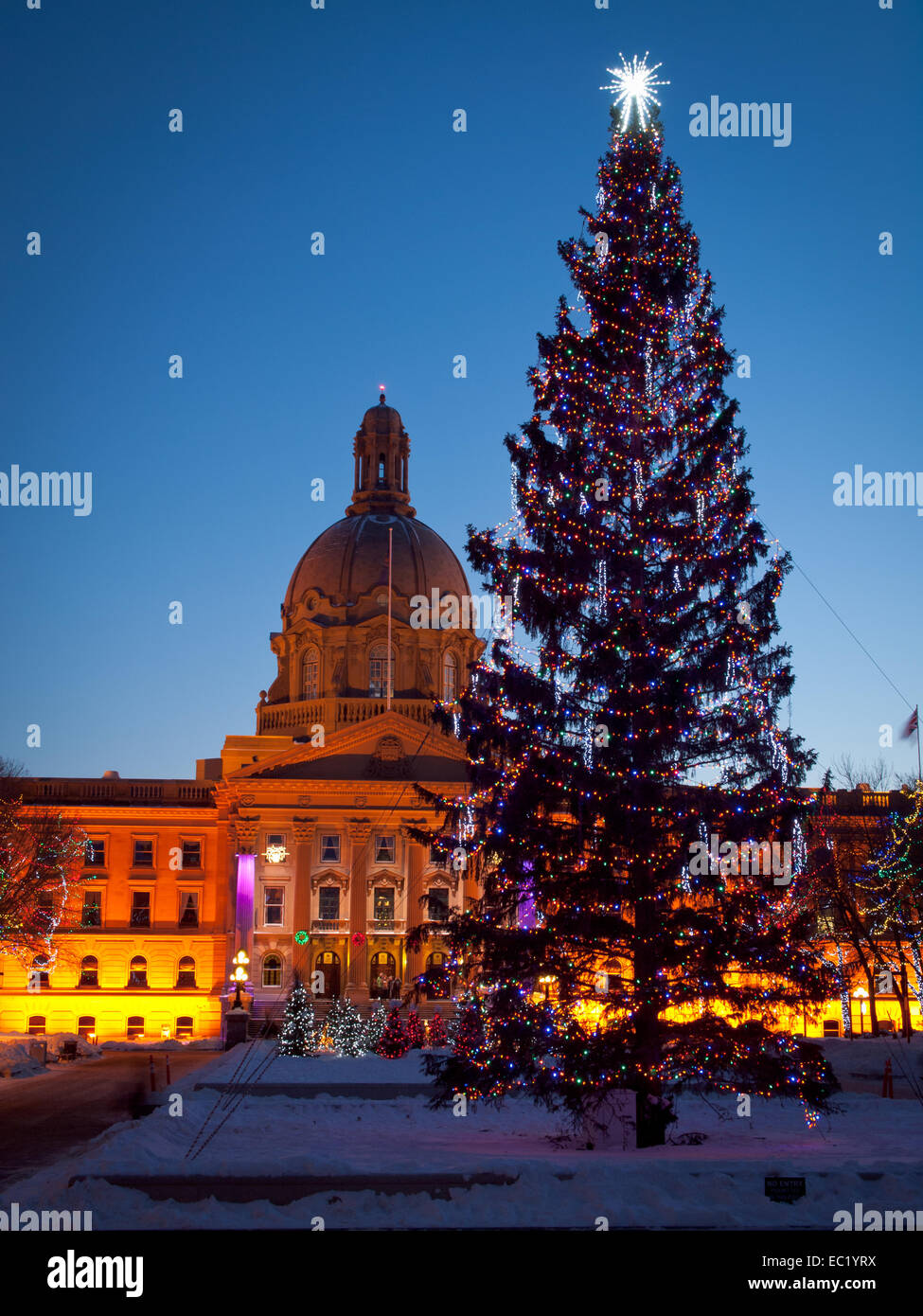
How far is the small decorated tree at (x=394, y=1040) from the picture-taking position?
3809 centimetres

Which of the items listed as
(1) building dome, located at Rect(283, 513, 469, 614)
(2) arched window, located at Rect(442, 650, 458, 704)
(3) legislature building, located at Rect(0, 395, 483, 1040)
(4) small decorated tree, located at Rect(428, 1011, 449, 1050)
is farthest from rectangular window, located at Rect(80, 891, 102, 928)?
(4) small decorated tree, located at Rect(428, 1011, 449, 1050)

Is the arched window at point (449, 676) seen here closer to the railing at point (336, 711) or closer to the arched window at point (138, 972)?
the railing at point (336, 711)

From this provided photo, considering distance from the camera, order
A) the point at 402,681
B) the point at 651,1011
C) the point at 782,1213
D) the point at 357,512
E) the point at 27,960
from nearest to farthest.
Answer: the point at 782,1213, the point at 651,1011, the point at 27,960, the point at 402,681, the point at 357,512

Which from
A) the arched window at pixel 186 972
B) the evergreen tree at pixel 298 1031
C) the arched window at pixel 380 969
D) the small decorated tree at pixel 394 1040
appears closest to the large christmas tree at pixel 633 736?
the small decorated tree at pixel 394 1040

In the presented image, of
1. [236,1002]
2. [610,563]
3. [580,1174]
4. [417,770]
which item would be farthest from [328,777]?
[580,1174]

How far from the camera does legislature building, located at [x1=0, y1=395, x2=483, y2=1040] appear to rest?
67.6 meters

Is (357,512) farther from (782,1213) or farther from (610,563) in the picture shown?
(782,1213)

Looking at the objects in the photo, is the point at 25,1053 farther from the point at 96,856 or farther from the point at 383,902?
the point at 96,856

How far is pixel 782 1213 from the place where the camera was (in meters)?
16.0

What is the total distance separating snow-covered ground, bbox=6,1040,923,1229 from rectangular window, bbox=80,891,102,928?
50160mm

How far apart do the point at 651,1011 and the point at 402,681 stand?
58.6 metres

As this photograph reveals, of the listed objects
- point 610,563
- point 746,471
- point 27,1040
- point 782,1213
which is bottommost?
point 27,1040

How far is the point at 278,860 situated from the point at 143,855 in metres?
9.85

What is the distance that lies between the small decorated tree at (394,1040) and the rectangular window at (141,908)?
1455 inches
